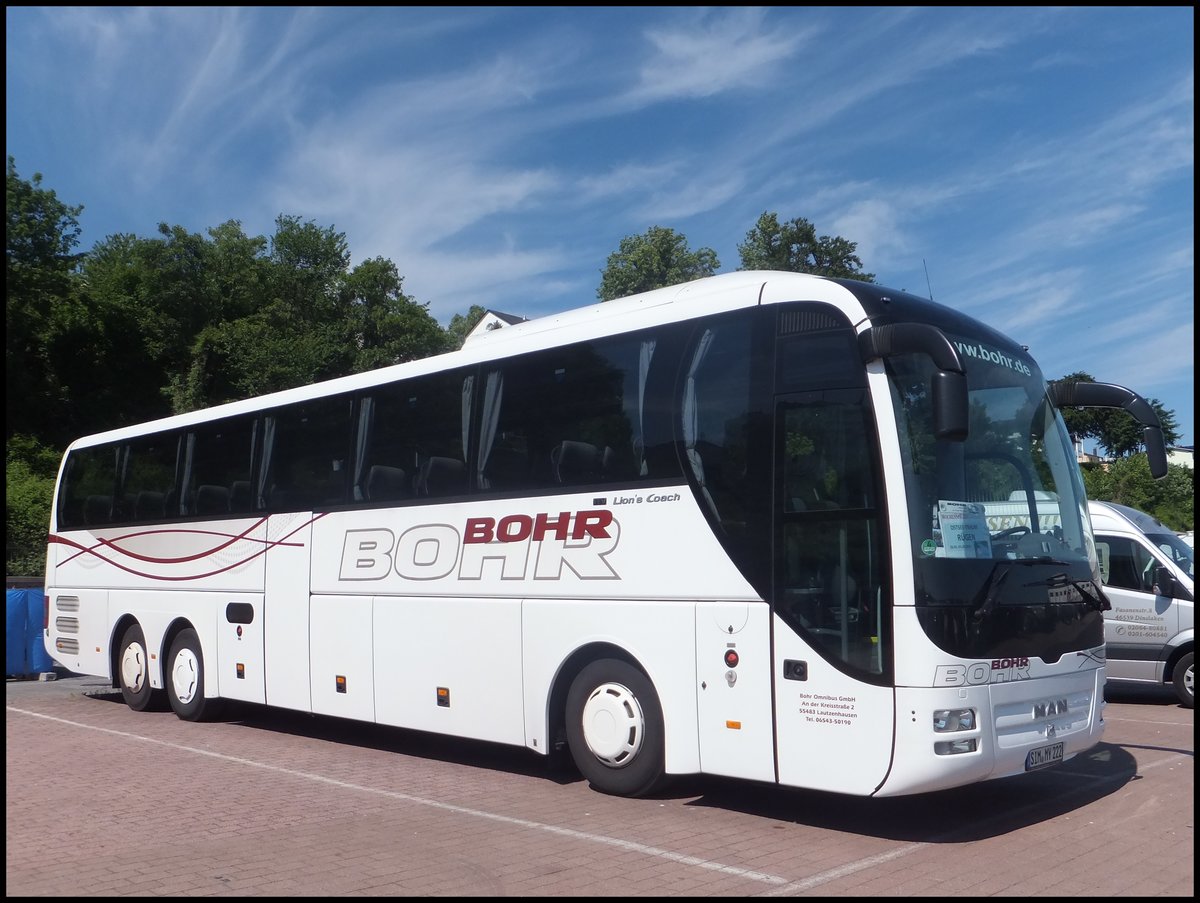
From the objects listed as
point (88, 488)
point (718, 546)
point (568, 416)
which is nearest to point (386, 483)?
point (568, 416)

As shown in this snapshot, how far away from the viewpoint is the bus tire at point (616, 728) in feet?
27.8

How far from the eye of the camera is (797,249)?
51219 millimetres

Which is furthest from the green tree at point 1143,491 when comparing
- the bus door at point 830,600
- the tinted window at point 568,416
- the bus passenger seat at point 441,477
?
the bus door at point 830,600

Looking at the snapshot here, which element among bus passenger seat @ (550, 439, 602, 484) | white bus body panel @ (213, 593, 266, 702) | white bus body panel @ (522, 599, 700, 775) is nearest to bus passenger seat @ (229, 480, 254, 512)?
white bus body panel @ (213, 593, 266, 702)

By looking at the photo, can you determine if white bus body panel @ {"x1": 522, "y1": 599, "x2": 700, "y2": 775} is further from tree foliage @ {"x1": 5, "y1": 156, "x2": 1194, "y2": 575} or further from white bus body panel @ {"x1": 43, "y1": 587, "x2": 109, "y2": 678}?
tree foliage @ {"x1": 5, "y1": 156, "x2": 1194, "y2": 575}

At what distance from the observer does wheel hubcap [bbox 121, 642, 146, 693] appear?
1516 cm

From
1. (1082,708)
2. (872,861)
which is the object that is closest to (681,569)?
(872,861)

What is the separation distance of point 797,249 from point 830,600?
150 ft

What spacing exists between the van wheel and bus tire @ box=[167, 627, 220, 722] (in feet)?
40.0

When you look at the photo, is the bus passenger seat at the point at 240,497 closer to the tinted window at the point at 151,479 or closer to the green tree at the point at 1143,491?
the tinted window at the point at 151,479

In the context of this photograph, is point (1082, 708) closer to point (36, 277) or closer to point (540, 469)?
point (540, 469)

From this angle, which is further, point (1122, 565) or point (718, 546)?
point (1122, 565)

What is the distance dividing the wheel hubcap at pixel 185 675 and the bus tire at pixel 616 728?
22.7ft

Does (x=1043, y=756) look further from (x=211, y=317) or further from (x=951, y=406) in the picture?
(x=211, y=317)
